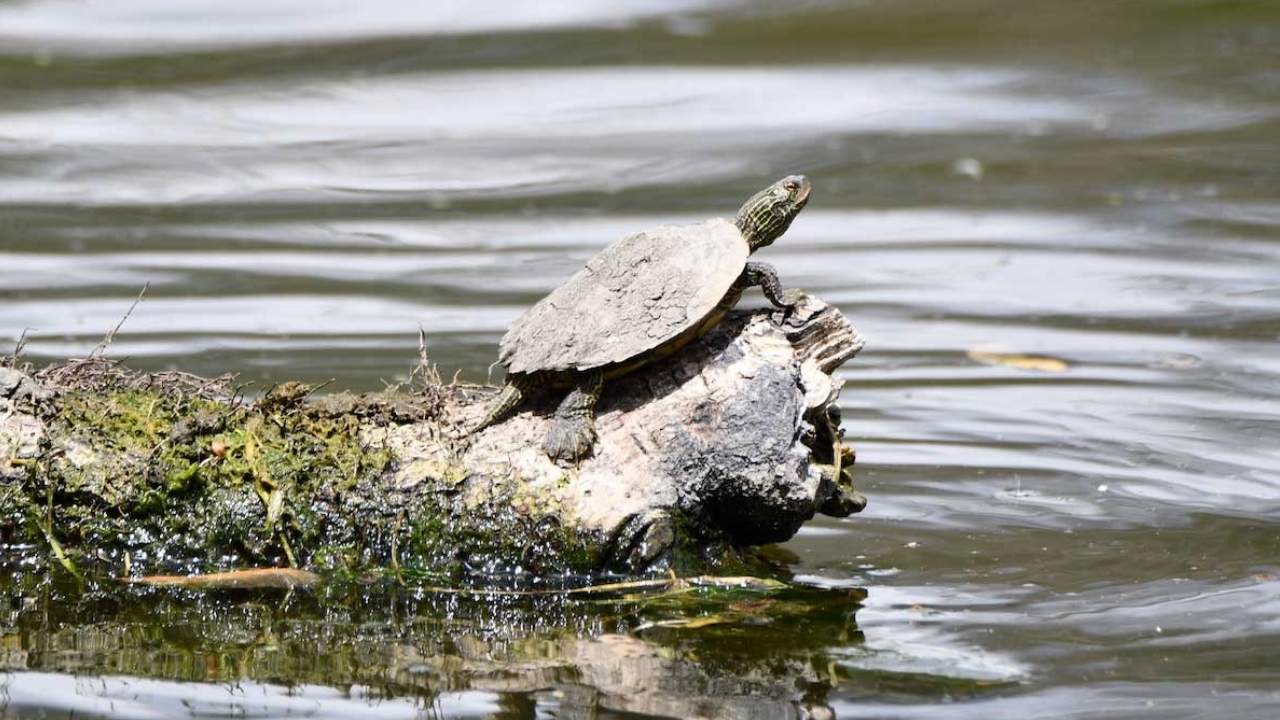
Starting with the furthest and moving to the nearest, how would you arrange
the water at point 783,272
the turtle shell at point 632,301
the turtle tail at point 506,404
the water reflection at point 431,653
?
the turtle tail at point 506,404
the turtle shell at point 632,301
the water at point 783,272
the water reflection at point 431,653

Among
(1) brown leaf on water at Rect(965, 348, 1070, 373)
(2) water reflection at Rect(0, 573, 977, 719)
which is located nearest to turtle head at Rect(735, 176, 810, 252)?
(2) water reflection at Rect(0, 573, 977, 719)

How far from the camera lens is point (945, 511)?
5.14 meters

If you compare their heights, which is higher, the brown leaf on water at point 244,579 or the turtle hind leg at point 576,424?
the turtle hind leg at point 576,424

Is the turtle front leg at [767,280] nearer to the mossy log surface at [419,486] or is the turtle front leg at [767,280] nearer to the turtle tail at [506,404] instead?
the mossy log surface at [419,486]

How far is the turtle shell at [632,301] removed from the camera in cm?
428

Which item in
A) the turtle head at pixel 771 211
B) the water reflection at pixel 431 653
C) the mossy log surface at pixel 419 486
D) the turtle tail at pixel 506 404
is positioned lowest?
the water reflection at pixel 431 653

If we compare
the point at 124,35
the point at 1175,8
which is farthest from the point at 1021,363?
the point at 124,35

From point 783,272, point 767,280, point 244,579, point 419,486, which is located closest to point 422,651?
point 419,486

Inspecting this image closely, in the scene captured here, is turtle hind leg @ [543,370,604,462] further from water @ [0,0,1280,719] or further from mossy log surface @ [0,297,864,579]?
water @ [0,0,1280,719]

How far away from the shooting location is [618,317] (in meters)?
4.35

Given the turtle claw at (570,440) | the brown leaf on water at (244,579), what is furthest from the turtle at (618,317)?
the brown leaf on water at (244,579)

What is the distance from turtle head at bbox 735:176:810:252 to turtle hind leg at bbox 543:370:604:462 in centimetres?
85

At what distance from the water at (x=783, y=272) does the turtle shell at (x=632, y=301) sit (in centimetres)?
67

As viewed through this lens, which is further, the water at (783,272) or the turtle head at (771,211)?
the turtle head at (771,211)
